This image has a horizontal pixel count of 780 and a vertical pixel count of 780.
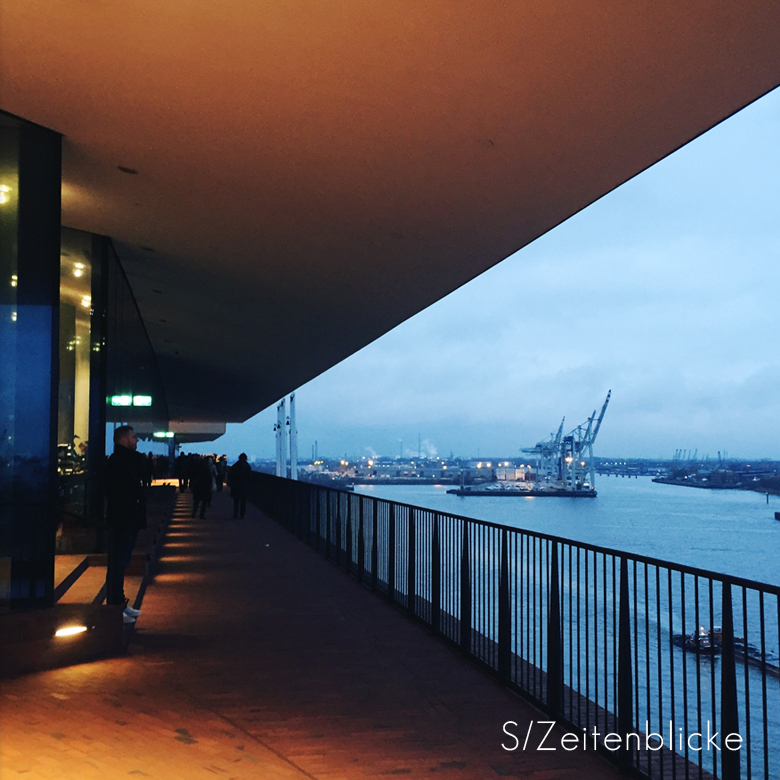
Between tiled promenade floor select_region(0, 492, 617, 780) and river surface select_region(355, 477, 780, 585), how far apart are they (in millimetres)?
A: 27533

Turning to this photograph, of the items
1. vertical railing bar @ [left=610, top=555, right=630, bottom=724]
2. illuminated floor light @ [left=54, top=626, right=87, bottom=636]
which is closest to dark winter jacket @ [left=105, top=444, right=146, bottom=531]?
illuminated floor light @ [left=54, top=626, right=87, bottom=636]

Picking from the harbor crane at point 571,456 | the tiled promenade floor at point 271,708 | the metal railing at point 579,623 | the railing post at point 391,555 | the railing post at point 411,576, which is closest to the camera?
the metal railing at point 579,623

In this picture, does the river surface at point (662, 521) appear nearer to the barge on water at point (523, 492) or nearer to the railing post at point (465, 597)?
the barge on water at point (523, 492)

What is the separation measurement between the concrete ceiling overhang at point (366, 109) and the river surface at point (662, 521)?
26791mm

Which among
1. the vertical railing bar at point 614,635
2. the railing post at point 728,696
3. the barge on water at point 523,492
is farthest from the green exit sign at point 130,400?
the barge on water at point 523,492

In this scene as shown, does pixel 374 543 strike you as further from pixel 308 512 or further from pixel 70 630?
pixel 308 512

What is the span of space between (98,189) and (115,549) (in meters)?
3.36

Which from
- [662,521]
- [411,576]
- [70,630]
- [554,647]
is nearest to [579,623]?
[554,647]

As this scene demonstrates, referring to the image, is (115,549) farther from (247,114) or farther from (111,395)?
(111,395)

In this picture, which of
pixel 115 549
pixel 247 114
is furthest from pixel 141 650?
pixel 247 114

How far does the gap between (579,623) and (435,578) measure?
241 centimetres

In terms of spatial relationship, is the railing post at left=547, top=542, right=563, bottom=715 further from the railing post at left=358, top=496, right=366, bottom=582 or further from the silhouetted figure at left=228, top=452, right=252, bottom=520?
the silhouetted figure at left=228, top=452, right=252, bottom=520

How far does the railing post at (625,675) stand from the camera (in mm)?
3861

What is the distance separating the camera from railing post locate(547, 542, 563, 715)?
15.1 ft
